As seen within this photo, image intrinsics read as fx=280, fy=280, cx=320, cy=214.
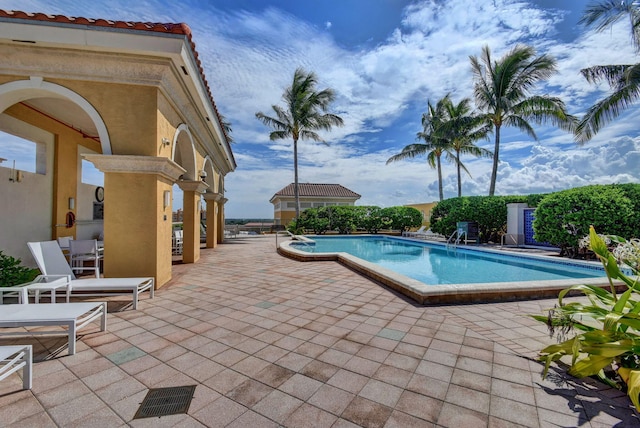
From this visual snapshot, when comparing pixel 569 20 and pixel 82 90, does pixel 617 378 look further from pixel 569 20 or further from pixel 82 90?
pixel 569 20

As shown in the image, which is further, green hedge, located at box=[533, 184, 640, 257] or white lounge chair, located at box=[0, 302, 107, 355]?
green hedge, located at box=[533, 184, 640, 257]

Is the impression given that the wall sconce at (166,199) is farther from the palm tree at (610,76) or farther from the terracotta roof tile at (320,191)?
the terracotta roof tile at (320,191)

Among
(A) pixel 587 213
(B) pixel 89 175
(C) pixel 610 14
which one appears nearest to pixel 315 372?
(B) pixel 89 175

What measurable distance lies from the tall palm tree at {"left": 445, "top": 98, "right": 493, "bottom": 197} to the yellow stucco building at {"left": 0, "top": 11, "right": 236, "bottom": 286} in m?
19.5

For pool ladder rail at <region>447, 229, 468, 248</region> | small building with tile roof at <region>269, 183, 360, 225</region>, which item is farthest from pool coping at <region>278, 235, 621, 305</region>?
small building with tile roof at <region>269, 183, 360, 225</region>

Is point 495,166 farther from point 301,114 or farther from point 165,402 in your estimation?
point 165,402

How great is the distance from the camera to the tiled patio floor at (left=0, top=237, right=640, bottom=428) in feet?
7.36

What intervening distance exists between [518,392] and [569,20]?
53.1 feet

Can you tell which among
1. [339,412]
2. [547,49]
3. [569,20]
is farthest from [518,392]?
[547,49]

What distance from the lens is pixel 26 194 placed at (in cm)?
713

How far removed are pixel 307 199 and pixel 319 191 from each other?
280cm

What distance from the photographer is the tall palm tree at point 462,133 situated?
21.4 meters

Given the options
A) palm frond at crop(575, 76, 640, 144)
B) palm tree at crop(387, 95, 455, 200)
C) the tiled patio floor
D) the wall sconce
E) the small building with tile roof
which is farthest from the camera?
the small building with tile roof

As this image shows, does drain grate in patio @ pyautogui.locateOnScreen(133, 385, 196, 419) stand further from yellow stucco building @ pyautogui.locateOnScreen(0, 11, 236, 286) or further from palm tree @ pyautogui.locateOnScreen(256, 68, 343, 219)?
palm tree @ pyautogui.locateOnScreen(256, 68, 343, 219)
